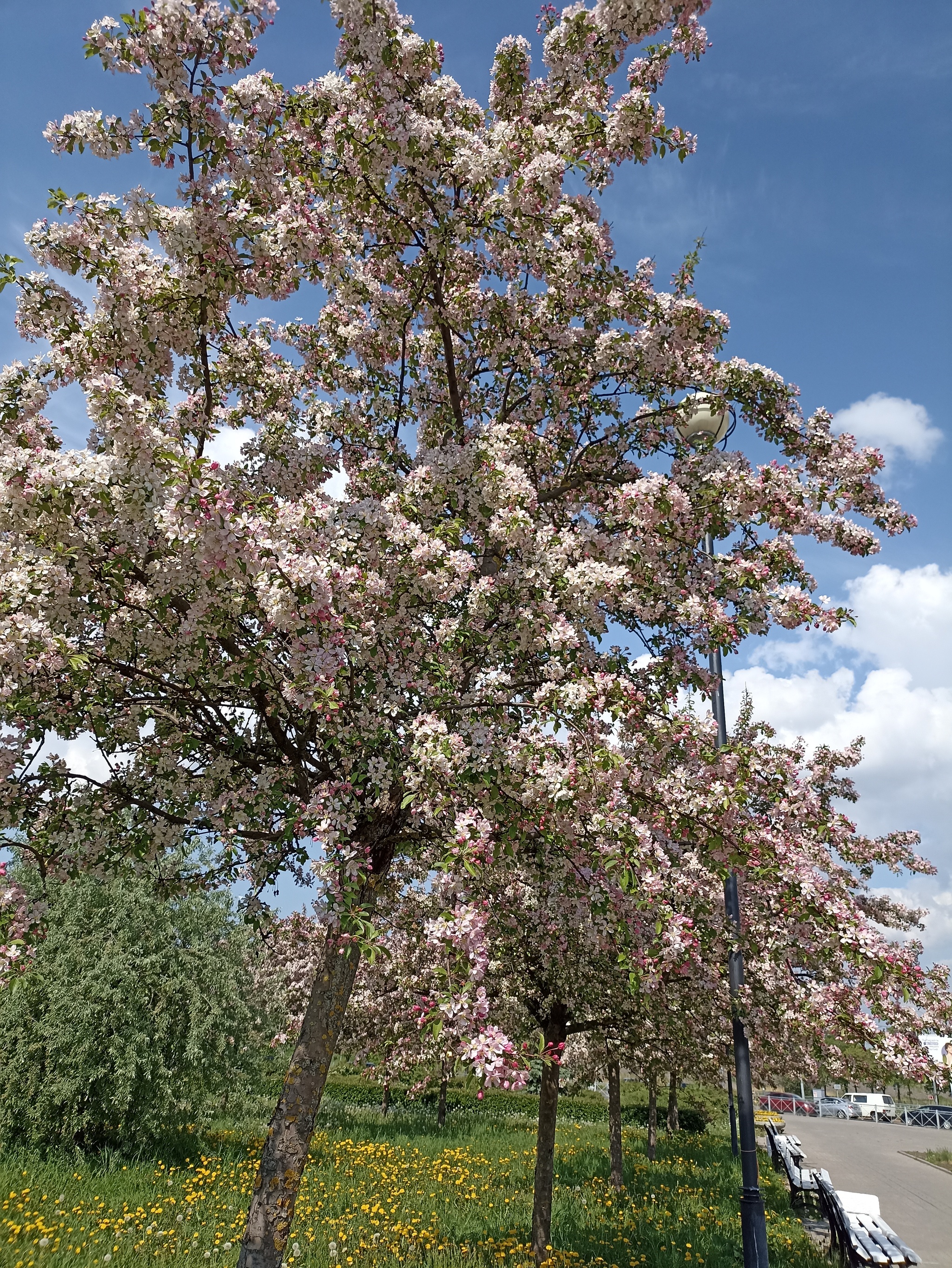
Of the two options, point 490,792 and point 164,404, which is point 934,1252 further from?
point 164,404

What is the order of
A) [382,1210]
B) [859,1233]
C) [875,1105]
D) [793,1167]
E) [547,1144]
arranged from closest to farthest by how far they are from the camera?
[547,1144] < [859,1233] < [382,1210] < [793,1167] < [875,1105]

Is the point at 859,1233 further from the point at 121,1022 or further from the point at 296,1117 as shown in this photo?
the point at 121,1022

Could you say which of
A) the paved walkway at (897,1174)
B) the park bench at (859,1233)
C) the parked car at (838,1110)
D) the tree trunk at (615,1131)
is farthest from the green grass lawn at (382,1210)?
the parked car at (838,1110)

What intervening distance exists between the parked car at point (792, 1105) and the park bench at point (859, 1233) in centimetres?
4582

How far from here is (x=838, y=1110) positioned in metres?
54.6

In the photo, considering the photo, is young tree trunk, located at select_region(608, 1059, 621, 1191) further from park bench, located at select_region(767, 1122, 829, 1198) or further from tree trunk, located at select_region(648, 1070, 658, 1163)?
park bench, located at select_region(767, 1122, 829, 1198)

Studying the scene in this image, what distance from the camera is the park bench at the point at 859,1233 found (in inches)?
348

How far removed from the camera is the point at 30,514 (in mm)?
4496

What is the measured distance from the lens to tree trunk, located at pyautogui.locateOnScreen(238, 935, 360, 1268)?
5.21 metres

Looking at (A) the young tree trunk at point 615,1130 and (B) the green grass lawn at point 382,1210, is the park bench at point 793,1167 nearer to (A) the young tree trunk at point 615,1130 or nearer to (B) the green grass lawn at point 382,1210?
(B) the green grass lawn at point 382,1210

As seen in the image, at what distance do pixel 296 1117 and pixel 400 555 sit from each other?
14.1ft

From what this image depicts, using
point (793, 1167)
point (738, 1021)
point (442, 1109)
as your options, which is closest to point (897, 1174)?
point (793, 1167)

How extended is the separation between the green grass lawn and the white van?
44024 millimetres

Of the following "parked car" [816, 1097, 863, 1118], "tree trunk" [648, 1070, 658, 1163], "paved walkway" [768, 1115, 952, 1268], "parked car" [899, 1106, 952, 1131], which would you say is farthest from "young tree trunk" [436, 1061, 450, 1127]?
"parked car" [816, 1097, 863, 1118]
